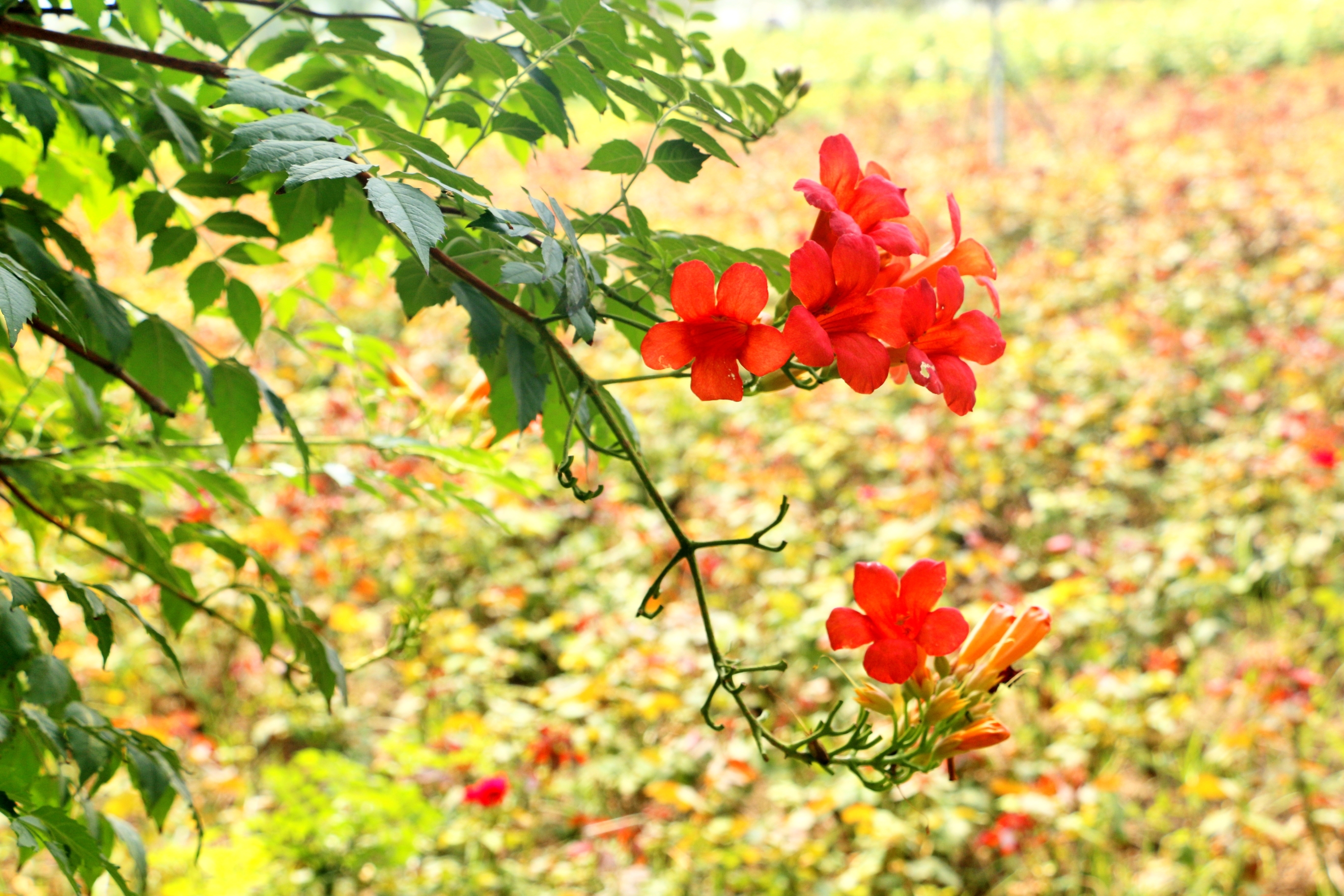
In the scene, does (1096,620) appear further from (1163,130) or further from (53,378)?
(1163,130)

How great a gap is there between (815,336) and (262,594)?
3.17ft

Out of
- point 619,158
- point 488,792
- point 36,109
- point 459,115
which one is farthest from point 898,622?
point 488,792

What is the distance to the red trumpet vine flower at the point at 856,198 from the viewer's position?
0.71m

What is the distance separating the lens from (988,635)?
0.92 meters

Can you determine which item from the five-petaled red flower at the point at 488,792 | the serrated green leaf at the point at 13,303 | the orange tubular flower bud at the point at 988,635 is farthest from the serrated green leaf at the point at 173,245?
the five-petaled red flower at the point at 488,792

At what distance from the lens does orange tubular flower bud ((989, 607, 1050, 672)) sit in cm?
88

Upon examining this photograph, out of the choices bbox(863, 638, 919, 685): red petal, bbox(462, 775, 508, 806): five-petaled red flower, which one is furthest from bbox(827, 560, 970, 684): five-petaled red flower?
bbox(462, 775, 508, 806): five-petaled red flower

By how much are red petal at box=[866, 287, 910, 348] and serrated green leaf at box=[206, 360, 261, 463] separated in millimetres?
754

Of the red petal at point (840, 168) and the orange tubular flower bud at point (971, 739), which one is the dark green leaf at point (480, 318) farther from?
the orange tubular flower bud at point (971, 739)

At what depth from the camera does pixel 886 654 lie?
31.1 inches

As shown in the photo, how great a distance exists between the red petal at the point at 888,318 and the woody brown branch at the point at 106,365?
70 centimetres

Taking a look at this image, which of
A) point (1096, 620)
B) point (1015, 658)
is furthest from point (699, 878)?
point (1015, 658)

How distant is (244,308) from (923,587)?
816 mm

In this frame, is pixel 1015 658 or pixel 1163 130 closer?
pixel 1015 658
